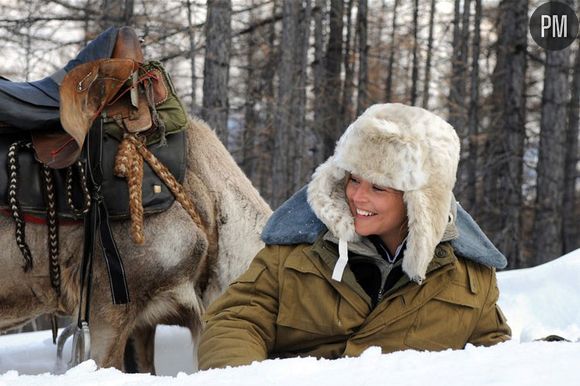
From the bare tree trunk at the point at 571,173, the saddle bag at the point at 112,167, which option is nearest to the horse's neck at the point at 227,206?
the saddle bag at the point at 112,167

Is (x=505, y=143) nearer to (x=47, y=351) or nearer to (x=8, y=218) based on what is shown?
(x=47, y=351)

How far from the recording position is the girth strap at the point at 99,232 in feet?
9.78

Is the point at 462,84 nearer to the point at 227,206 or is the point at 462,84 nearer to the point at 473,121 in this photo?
the point at 473,121

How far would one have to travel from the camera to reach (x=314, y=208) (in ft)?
8.04

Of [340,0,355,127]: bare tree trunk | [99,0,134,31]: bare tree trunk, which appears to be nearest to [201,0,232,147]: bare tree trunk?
[99,0,134,31]: bare tree trunk

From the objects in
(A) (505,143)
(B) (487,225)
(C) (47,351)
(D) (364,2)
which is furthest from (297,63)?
(C) (47,351)

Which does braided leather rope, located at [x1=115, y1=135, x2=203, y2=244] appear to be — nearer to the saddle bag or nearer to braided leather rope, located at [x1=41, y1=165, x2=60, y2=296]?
the saddle bag

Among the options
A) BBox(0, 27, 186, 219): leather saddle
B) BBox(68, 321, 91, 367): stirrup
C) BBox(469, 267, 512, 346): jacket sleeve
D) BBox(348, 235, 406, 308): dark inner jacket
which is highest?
BBox(0, 27, 186, 219): leather saddle

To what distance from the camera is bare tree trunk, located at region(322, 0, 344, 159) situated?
49.2 feet

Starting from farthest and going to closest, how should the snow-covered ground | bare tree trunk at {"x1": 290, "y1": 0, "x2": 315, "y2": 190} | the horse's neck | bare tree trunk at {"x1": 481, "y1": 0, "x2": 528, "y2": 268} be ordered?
bare tree trunk at {"x1": 290, "y1": 0, "x2": 315, "y2": 190}
bare tree trunk at {"x1": 481, "y1": 0, "x2": 528, "y2": 268}
the horse's neck
the snow-covered ground

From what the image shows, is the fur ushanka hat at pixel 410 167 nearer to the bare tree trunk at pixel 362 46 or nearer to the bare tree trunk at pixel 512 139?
the bare tree trunk at pixel 512 139

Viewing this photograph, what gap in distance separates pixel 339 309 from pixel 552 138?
8.48 m

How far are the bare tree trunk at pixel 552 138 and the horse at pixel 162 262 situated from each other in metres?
7.53

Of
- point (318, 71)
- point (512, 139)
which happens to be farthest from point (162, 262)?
point (318, 71)
